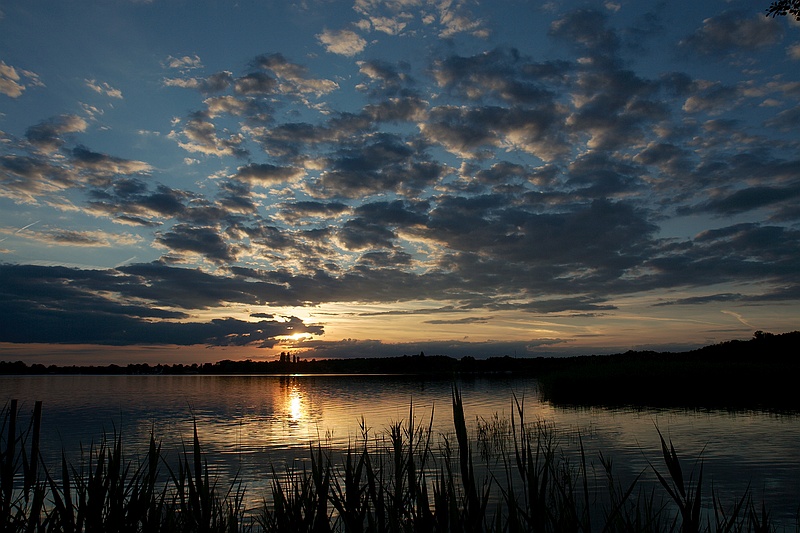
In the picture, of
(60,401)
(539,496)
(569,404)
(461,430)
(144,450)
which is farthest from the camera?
(60,401)

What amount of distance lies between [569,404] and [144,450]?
3272 centimetres

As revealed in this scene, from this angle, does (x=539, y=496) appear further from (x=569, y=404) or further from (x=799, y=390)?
(x=799, y=390)

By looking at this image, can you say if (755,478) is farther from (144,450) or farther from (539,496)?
(144,450)

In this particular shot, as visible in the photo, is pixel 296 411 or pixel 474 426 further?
pixel 296 411

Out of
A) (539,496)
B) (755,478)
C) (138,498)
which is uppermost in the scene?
(539,496)

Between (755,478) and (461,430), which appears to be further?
(755,478)

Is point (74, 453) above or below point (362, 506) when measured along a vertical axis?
below

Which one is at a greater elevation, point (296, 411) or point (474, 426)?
point (474, 426)

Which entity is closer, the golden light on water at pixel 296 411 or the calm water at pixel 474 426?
the calm water at pixel 474 426

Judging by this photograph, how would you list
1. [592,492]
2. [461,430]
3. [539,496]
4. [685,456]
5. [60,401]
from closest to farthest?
[461,430] < [539,496] < [592,492] < [685,456] < [60,401]

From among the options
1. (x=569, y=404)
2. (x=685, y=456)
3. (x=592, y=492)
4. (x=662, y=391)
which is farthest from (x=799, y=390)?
(x=592, y=492)

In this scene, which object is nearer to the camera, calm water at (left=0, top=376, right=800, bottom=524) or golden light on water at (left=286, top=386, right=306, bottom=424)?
calm water at (left=0, top=376, right=800, bottom=524)

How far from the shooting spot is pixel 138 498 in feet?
20.3

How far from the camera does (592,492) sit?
1672 cm
